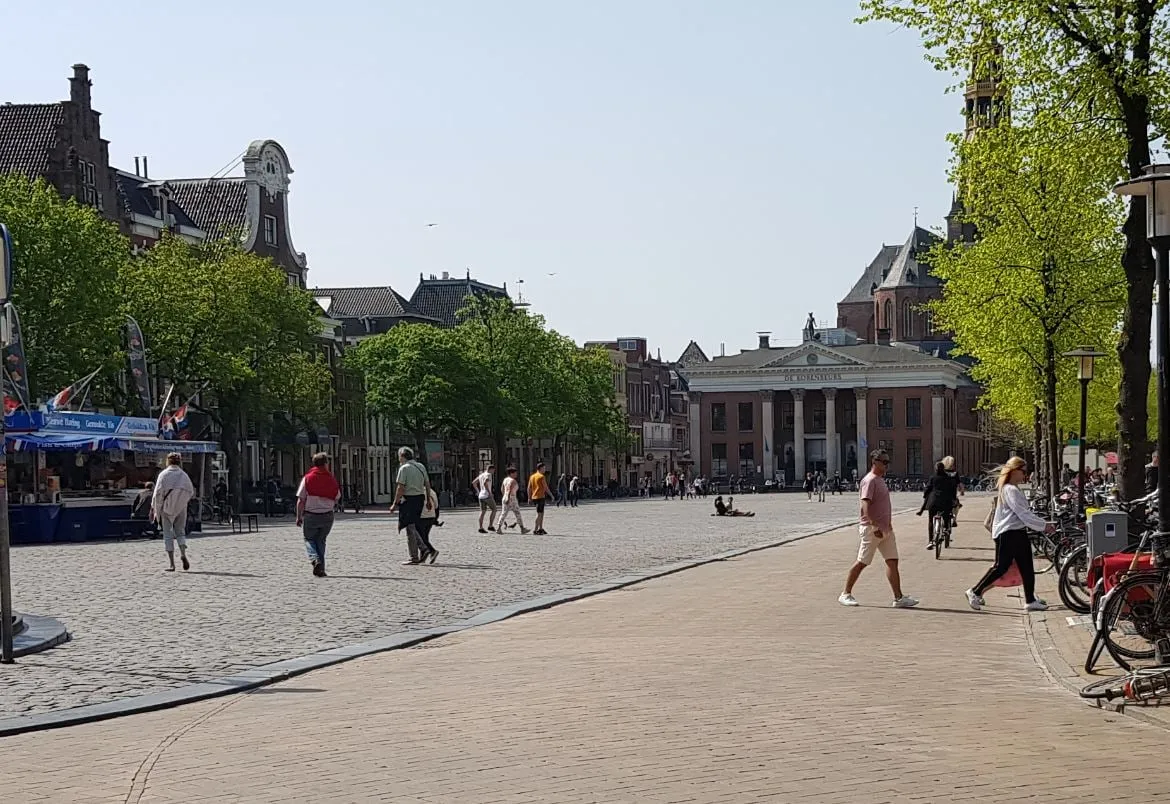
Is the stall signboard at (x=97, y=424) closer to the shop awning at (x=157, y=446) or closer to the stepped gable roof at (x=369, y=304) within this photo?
the shop awning at (x=157, y=446)

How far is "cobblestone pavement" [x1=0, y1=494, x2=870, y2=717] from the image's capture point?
14.7 m

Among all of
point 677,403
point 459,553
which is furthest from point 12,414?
point 677,403

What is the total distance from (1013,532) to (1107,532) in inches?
50.2

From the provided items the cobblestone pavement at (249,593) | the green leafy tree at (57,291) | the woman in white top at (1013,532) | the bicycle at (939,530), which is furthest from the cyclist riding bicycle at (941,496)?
the green leafy tree at (57,291)

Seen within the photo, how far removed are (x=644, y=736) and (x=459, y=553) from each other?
937 inches

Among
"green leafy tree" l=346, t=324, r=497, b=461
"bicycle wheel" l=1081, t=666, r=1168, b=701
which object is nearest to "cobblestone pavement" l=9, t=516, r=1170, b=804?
"bicycle wheel" l=1081, t=666, r=1168, b=701

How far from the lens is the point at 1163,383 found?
1426 centimetres

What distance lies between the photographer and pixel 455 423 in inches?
3708

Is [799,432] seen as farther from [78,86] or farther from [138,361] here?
[138,361]

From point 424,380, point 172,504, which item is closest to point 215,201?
point 424,380

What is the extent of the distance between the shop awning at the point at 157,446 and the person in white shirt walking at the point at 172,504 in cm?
1469

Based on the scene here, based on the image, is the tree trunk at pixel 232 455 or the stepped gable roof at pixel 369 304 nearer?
the tree trunk at pixel 232 455

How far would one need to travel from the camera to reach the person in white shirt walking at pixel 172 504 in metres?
28.5

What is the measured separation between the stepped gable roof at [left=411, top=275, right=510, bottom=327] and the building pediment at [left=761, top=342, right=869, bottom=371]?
1770 inches
